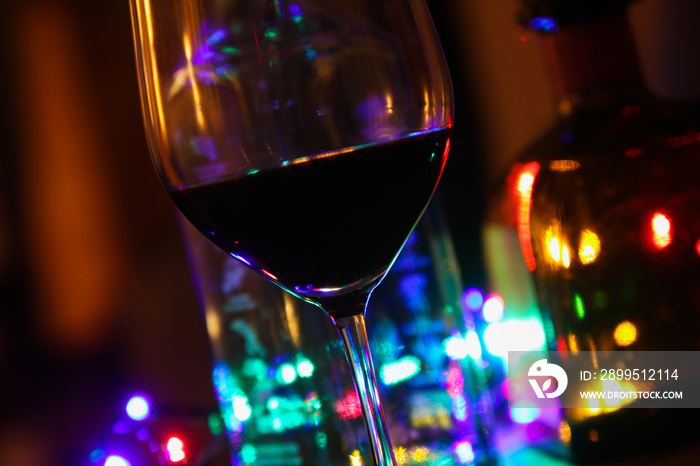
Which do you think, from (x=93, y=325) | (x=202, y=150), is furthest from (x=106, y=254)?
(x=202, y=150)

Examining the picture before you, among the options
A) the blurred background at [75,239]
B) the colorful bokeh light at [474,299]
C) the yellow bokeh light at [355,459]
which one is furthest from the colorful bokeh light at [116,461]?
the blurred background at [75,239]

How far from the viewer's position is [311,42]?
0.82 ft

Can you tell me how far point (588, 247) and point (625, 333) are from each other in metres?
0.05

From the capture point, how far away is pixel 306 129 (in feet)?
0.82

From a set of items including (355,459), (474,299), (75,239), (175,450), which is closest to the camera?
(355,459)

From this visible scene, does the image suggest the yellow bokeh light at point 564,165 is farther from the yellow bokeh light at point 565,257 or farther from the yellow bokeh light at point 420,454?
the yellow bokeh light at point 420,454

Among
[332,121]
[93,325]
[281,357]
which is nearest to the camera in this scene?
[332,121]

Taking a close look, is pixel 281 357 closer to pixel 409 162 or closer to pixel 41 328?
pixel 409 162

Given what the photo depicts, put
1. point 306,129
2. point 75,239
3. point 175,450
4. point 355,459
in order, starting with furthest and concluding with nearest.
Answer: point 75,239 → point 175,450 → point 355,459 → point 306,129

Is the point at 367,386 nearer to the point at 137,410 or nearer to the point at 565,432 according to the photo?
the point at 565,432

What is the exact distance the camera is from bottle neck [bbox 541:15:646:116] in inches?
16.0

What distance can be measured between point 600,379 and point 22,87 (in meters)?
1.45

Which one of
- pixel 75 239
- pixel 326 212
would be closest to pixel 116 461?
pixel 326 212

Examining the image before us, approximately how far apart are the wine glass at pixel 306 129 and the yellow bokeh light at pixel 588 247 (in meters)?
0.14
